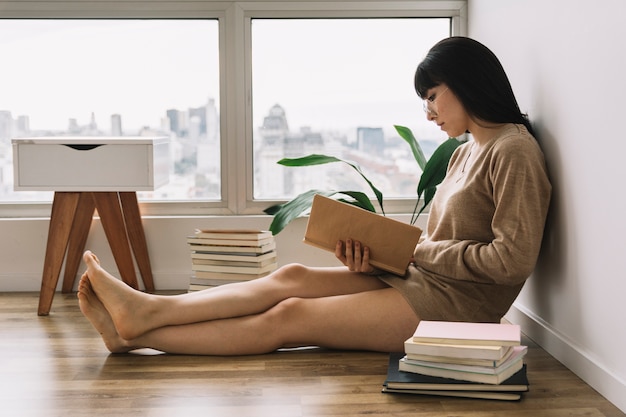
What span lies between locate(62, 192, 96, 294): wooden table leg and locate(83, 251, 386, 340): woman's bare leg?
1150 millimetres

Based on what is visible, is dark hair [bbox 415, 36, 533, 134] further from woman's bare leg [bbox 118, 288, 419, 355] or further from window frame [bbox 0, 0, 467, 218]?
window frame [bbox 0, 0, 467, 218]

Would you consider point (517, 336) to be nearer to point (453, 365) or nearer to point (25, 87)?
point (453, 365)

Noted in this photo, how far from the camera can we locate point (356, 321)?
253 centimetres

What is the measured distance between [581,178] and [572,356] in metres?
0.54

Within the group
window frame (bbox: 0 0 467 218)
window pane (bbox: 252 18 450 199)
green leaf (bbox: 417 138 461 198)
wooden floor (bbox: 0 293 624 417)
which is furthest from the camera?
window pane (bbox: 252 18 450 199)

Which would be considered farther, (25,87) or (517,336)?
(25,87)

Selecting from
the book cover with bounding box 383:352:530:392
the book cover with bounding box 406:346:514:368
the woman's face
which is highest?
the woman's face

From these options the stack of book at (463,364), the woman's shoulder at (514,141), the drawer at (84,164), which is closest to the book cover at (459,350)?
the stack of book at (463,364)

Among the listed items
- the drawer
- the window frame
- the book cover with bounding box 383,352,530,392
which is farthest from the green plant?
the book cover with bounding box 383,352,530,392

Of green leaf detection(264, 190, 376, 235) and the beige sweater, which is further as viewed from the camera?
green leaf detection(264, 190, 376, 235)

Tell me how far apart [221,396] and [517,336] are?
807mm

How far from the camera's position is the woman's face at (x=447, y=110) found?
8.36 ft

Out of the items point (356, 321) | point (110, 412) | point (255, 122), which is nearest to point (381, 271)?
point (356, 321)

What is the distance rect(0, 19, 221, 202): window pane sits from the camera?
3.96 meters
